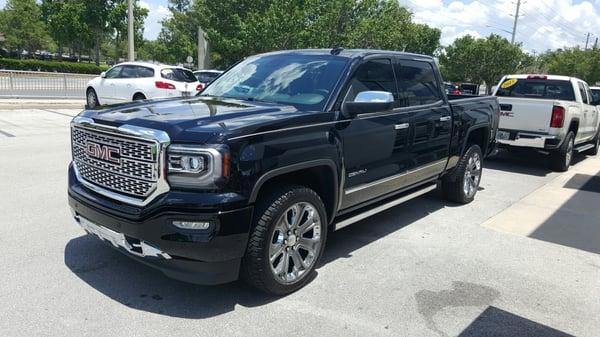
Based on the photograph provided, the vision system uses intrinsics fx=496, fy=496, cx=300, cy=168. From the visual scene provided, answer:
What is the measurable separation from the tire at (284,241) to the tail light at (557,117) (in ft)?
23.2

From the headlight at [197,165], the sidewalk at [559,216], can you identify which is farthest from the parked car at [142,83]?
the headlight at [197,165]

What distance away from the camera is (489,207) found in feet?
22.6

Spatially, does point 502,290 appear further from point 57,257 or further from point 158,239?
point 57,257

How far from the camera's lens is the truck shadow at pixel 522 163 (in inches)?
396

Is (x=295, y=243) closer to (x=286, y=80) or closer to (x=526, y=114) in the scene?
(x=286, y=80)

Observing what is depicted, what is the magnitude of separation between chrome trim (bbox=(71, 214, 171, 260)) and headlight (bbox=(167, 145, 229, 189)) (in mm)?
477

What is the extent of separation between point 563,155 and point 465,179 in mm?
4247

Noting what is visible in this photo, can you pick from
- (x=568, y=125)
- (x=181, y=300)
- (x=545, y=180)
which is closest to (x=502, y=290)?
(x=181, y=300)

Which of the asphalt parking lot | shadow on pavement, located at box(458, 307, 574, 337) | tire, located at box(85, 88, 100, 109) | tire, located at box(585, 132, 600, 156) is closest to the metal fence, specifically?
tire, located at box(85, 88, 100, 109)

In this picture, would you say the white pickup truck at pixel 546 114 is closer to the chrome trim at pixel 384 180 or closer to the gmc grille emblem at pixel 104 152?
the chrome trim at pixel 384 180

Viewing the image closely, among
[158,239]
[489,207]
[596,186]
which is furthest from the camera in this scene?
[596,186]

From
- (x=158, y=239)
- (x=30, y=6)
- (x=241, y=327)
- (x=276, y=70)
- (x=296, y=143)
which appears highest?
Answer: (x=30, y=6)

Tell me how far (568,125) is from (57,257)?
9215 mm

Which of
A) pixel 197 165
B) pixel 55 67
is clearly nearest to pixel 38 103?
pixel 197 165
